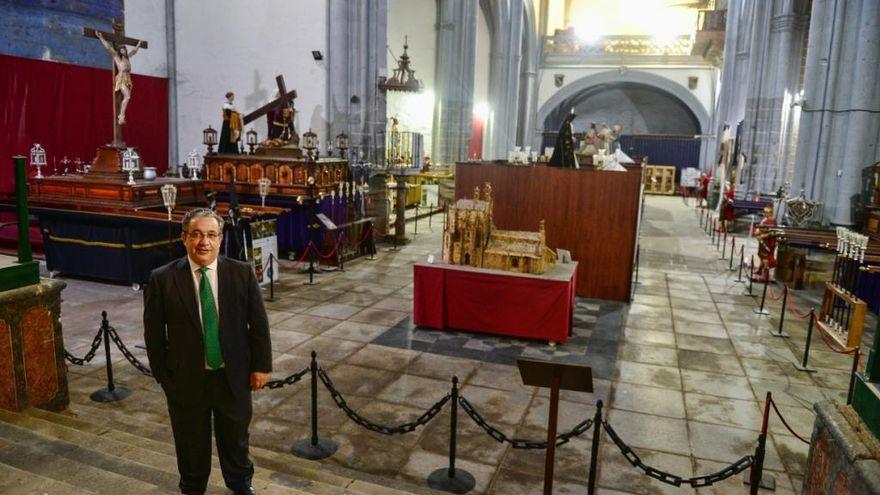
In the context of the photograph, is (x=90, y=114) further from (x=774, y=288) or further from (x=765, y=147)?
(x=765, y=147)

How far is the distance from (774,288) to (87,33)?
43.1 feet

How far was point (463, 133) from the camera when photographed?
22.8 meters

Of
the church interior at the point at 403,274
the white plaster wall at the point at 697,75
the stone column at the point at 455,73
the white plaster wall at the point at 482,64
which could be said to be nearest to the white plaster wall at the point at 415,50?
the church interior at the point at 403,274

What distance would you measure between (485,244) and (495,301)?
30.0 inches

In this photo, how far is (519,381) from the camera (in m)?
6.42

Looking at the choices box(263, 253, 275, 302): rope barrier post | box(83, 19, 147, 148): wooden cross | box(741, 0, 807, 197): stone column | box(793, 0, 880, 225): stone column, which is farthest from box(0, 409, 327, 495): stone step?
box(741, 0, 807, 197): stone column

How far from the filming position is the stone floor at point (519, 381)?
483 cm

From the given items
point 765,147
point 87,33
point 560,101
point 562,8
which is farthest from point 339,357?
point 562,8

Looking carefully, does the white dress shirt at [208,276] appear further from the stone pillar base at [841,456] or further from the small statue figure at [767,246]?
the small statue figure at [767,246]

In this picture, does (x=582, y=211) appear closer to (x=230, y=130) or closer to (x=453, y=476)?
(x=453, y=476)

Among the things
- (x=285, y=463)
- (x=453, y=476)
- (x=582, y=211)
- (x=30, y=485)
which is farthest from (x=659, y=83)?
(x=30, y=485)

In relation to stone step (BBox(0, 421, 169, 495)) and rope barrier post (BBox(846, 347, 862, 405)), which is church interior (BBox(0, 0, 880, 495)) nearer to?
stone step (BBox(0, 421, 169, 495))

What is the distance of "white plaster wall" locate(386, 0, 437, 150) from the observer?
21891mm

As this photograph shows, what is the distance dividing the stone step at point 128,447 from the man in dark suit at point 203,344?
219 mm
